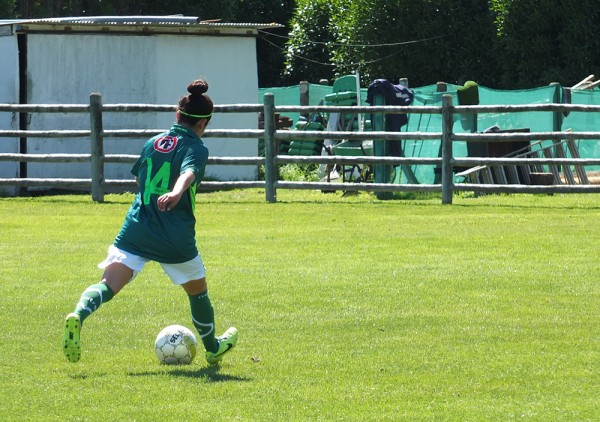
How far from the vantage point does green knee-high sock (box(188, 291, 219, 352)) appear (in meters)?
7.36

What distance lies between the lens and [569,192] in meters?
17.8

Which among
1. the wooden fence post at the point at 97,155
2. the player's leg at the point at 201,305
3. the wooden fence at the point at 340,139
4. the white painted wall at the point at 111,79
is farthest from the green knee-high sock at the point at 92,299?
the white painted wall at the point at 111,79

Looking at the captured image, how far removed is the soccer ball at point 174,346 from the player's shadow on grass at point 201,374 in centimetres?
13

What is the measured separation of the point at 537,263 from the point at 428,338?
3820 millimetres

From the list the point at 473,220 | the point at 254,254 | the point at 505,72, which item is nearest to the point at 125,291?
the point at 254,254

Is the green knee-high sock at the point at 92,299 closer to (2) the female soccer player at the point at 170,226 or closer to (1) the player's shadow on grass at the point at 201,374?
(2) the female soccer player at the point at 170,226

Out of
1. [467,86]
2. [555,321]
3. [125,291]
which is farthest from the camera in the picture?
[467,86]

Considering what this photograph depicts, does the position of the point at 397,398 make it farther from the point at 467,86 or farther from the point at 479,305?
the point at 467,86

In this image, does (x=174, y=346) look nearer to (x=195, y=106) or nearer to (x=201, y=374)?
(x=201, y=374)

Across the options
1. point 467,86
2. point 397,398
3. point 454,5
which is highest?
point 454,5

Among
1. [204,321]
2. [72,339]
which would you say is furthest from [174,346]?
[72,339]

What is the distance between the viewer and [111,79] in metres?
22.6

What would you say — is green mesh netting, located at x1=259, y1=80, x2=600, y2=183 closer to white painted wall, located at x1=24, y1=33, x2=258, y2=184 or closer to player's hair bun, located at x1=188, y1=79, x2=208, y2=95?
white painted wall, located at x1=24, y1=33, x2=258, y2=184

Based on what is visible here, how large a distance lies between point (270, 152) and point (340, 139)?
112 centimetres
